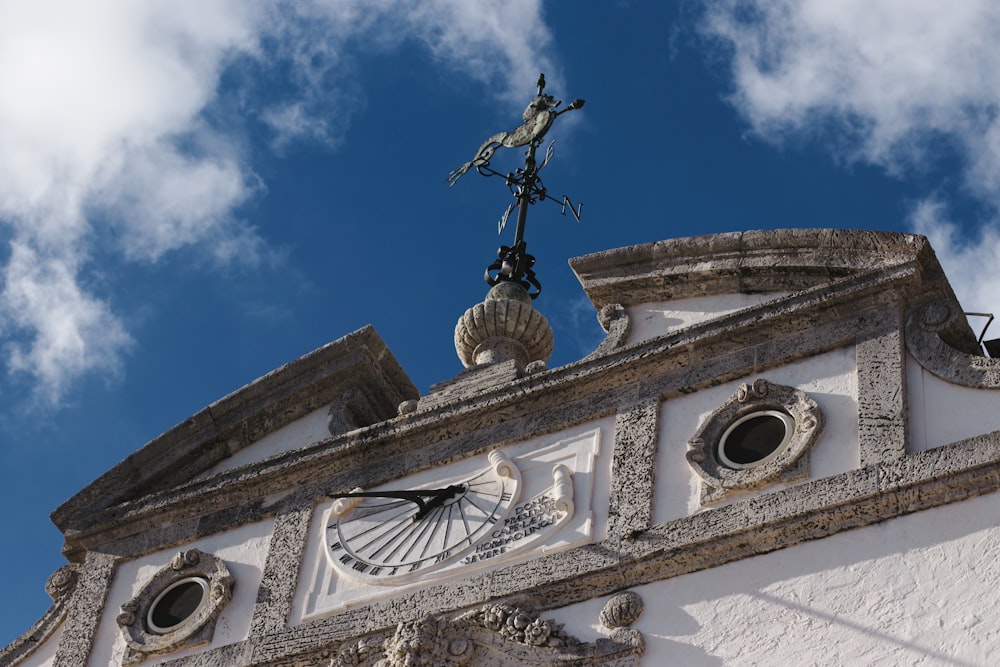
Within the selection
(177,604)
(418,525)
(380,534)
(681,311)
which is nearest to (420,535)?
(418,525)

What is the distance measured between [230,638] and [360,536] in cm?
97

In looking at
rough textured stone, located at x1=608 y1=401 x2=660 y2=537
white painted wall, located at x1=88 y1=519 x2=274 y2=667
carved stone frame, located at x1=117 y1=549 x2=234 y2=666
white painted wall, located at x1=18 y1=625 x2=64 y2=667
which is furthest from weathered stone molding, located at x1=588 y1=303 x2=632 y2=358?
white painted wall, located at x1=18 y1=625 x2=64 y2=667

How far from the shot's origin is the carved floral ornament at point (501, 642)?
1168cm

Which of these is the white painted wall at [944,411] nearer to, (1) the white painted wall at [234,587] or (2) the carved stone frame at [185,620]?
(1) the white painted wall at [234,587]

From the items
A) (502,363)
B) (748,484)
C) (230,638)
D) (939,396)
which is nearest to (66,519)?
(230,638)

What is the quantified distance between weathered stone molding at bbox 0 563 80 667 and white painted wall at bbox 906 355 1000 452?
568cm

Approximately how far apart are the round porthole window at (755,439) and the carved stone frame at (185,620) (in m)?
3.23

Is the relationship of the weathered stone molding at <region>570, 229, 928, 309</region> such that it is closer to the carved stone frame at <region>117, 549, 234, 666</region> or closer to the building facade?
the building facade

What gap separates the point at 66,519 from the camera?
14.6 metres

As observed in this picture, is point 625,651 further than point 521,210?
No

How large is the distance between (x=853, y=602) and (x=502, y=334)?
3.75 meters

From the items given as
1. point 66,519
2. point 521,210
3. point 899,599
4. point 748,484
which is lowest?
point 899,599

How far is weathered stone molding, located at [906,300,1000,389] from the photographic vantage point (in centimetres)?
1177

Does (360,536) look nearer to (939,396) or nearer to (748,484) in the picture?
(748,484)
